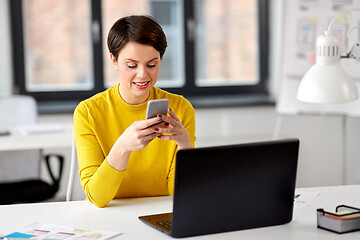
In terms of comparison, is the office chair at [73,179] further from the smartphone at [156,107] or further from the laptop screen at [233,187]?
the laptop screen at [233,187]

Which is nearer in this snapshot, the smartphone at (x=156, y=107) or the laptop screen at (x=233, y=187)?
the laptop screen at (x=233, y=187)

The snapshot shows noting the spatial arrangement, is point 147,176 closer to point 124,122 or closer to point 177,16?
point 124,122

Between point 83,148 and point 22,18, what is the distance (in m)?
2.80

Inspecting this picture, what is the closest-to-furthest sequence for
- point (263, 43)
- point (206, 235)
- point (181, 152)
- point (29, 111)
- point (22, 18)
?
1. point (181, 152)
2. point (206, 235)
3. point (29, 111)
4. point (22, 18)
5. point (263, 43)

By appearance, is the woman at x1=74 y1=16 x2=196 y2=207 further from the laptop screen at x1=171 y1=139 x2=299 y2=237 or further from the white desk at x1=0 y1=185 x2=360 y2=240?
the laptop screen at x1=171 y1=139 x2=299 y2=237

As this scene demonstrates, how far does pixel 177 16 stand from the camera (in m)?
4.66

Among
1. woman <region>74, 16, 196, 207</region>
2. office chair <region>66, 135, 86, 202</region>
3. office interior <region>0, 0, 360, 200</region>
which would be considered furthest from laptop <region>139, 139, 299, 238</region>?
office interior <region>0, 0, 360, 200</region>

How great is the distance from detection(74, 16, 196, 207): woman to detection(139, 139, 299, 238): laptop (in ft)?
0.83

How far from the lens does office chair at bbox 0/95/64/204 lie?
3264mm

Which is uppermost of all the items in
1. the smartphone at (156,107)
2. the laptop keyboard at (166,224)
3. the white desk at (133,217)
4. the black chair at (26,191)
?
the smartphone at (156,107)

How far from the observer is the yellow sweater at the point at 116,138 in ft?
→ 6.43

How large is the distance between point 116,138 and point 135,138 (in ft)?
1.03

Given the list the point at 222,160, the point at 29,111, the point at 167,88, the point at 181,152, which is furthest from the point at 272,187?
the point at 167,88

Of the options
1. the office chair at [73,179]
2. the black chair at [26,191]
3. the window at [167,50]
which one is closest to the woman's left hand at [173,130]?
the office chair at [73,179]
